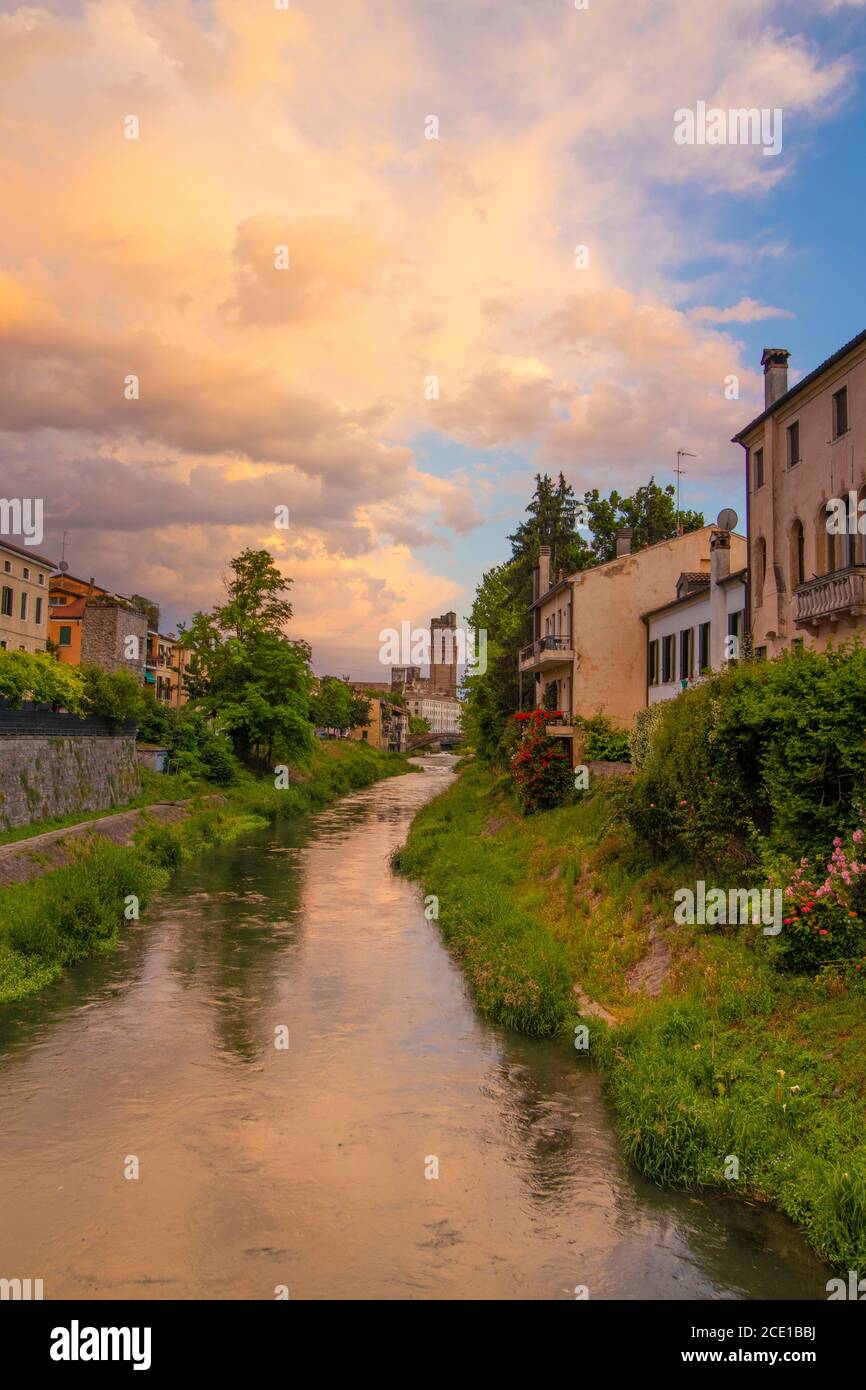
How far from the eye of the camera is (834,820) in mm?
13094

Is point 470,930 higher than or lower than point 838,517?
lower

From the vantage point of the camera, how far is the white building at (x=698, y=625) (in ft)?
84.0

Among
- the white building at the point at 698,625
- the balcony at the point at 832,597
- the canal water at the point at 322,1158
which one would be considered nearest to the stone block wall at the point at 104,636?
the white building at the point at 698,625

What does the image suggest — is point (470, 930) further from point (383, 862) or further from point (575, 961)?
point (383, 862)

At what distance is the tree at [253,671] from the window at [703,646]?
104 ft

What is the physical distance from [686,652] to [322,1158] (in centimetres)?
2212

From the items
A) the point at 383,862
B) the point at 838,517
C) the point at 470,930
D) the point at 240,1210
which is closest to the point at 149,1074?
the point at 240,1210

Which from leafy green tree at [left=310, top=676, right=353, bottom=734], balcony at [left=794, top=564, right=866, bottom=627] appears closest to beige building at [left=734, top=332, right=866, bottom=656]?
balcony at [left=794, top=564, right=866, bottom=627]

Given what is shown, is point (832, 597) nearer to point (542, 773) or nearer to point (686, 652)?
point (686, 652)

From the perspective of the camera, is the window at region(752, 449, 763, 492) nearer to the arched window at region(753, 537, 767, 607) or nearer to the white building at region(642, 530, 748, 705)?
the white building at region(642, 530, 748, 705)

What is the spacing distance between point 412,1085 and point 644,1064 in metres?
3.30

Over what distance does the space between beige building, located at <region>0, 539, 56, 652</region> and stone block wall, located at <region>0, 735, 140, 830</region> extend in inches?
612

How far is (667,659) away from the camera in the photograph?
32000 millimetres
